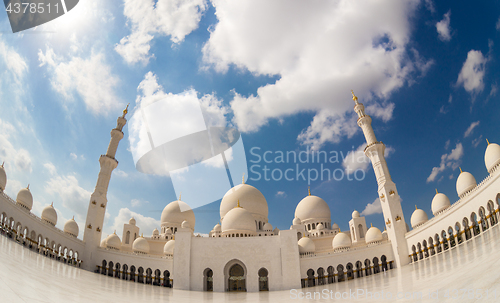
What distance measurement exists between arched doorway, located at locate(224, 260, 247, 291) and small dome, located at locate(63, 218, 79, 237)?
49.7 ft

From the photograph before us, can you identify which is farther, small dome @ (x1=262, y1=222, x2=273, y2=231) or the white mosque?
small dome @ (x1=262, y1=222, x2=273, y2=231)

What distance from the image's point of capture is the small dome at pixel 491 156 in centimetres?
1756

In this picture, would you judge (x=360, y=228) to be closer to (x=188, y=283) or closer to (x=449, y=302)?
(x=188, y=283)

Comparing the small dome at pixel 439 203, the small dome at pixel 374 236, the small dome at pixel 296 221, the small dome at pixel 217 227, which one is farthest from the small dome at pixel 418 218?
the small dome at pixel 217 227

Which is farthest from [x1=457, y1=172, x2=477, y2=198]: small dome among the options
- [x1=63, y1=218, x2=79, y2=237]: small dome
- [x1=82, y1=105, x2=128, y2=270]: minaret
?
[x1=63, y1=218, x2=79, y2=237]: small dome

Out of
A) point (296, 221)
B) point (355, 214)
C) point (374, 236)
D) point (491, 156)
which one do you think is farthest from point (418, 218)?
point (296, 221)

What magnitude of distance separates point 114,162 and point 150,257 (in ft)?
35.2

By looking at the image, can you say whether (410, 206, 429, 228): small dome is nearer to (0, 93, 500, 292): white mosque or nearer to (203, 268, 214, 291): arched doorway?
(0, 93, 500, 292): white mosque

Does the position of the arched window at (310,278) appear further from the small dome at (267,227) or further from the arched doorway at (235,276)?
the small dome at (267,227)

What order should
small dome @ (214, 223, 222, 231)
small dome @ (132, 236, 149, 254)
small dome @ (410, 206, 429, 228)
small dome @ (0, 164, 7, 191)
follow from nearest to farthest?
small dome @ (0, 164, 7, 191) < small dome @ (410, 206, 429, 228) < small dome @ (132, 236, 149, 254) < small dome @ (214, 223, 222, 231)

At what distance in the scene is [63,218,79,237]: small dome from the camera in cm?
2556

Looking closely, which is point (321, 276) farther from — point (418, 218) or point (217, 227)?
point (217, 227)

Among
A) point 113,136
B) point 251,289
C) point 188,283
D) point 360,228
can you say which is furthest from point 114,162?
point 360,228

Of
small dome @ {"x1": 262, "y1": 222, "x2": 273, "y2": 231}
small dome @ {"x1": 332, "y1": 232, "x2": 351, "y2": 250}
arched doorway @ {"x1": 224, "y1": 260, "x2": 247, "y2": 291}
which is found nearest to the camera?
arched doorway @ {"x1": 224, "y1": 260, "x2": 247, "y2": 291}
